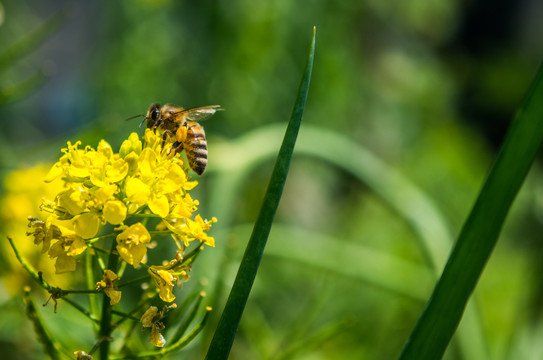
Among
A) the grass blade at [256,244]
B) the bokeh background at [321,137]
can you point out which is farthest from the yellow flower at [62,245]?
the bokeh background at [321,137]

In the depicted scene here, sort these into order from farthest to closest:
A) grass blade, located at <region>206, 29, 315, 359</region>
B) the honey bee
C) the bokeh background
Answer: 1. the bokeh background
2. the honey bee
3. grass blade, located at <region>206, 29, 315, 359</region>

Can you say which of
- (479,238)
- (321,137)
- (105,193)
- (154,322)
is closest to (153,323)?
(154,322)

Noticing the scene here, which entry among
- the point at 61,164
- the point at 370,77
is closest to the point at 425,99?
the point at 370,77

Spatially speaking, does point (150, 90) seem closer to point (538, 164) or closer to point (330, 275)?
point (330, 275)

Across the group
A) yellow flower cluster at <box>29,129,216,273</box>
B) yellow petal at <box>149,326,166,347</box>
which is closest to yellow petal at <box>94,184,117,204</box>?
yellow flower cluster at <box>29,129,216,273</box>

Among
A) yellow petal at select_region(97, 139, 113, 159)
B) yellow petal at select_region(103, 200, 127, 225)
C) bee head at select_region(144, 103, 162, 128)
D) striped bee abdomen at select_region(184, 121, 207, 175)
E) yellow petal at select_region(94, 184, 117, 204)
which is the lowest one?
yellow petal at select_region(103, 200, 127, 225)

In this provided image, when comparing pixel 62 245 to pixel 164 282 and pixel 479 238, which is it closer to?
pixel 164 282

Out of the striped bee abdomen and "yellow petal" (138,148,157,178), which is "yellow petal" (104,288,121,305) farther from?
the striped bee abdomen
